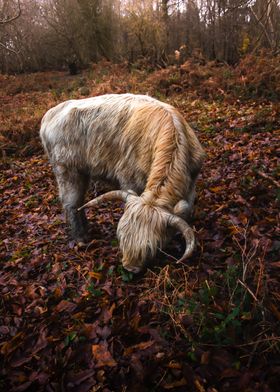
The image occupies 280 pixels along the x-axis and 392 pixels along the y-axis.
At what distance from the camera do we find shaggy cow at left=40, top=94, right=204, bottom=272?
3375 millimetres

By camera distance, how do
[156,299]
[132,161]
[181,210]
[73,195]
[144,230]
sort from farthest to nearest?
[73,195] → [132,161] → [181,210] → [144,230] → [156,299]

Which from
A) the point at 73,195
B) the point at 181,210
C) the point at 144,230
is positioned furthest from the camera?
the point at 73,195

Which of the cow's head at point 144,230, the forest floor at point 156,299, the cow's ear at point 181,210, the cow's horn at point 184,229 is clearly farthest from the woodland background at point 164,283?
the cow's ear at point 181,210

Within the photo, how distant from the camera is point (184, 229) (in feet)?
10.6

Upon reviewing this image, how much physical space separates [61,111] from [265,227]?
326cm

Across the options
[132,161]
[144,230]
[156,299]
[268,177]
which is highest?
[132,161]

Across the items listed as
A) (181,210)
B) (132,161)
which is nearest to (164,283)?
(181,210)

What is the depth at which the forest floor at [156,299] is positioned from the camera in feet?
8.14

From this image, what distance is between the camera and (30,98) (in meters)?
17.8

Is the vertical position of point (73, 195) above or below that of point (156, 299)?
above

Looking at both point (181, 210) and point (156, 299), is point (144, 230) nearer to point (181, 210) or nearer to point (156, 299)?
point (181, 210)

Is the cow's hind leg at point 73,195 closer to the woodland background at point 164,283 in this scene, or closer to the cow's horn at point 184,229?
the woodland background at point 164,283

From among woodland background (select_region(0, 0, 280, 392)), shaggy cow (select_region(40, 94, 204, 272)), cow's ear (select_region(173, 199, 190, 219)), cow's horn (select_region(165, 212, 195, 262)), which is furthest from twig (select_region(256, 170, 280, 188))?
cow's horn (select_region(165, 212, 195, 262))

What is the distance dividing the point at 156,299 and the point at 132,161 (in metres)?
1.80
